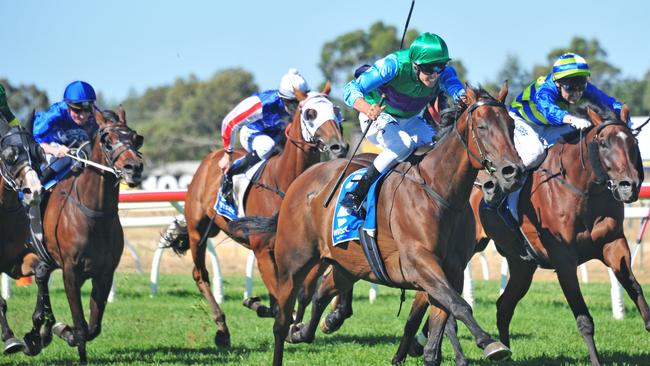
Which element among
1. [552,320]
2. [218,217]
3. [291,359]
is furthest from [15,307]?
[552,320]

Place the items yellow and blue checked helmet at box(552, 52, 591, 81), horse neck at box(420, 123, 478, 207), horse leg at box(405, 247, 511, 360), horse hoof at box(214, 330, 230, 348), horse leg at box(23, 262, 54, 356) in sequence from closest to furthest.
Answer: horse leg at box(405, 247, 511, 360) < horse neck at box(420, 123, 478, 207) < yellow and blue checked helmet at box(552, 52, 591, 81) < horse leg at box(23, 262, 54, 356) < horse hoof at box(214, 330, 230, 348)

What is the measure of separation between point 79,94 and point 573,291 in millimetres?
4193

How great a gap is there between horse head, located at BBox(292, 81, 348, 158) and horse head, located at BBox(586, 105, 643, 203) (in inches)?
73.9

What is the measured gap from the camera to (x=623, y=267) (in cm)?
689

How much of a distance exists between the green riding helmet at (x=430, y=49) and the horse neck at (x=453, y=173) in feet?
1.52

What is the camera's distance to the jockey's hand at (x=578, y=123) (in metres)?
7.14

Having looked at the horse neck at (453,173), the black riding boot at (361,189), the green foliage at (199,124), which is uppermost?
the horse neck at (453,173)

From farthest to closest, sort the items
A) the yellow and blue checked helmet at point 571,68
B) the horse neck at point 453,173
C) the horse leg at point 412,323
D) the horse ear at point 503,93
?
the yellow and blue checked helmet at point 571,68 → the horse leg at point 412,323 → the horse neck at point 453,173 → the horse ear at point 503,93

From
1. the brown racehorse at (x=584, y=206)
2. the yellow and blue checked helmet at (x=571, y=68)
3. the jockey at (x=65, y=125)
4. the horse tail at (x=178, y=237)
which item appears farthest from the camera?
the horse tail at (x=178, y=237)

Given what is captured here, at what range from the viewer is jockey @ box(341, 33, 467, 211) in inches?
243

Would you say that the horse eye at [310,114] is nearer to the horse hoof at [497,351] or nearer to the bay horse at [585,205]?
the bay horse at [585,205]

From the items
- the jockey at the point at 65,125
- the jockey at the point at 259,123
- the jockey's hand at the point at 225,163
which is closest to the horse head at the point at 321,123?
the jockey at the point at 259,123

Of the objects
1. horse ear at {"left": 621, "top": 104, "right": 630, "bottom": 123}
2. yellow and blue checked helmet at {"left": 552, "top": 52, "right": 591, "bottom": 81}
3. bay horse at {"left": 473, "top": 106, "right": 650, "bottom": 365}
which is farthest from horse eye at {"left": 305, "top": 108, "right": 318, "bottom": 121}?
horse ear at {"left": 621, "top": 104, "right": 630, "bottom": 123}

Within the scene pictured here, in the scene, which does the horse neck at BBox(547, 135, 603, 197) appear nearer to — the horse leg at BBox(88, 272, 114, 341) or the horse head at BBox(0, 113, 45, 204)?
the horse leg at BBox(88, 272, 114, 341)
